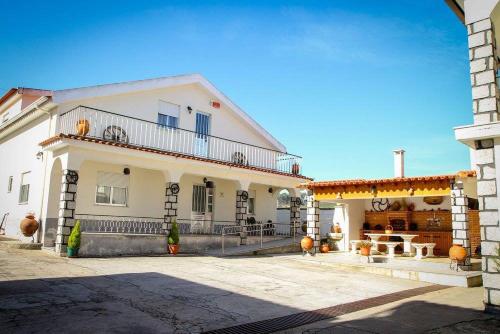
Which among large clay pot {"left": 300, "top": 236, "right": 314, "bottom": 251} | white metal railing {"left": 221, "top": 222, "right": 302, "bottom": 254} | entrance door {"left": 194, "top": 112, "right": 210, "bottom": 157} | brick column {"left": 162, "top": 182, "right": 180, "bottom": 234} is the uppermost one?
entrance door {"left": 194, "top": 112, "right": 210, "bottom": 157}

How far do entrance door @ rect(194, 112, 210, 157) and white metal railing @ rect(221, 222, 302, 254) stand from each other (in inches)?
154

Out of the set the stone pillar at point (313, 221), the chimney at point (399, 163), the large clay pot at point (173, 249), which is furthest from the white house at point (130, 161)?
the chimney at point (399, 163)

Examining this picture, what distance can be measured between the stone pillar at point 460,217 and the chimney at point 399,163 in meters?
4.78

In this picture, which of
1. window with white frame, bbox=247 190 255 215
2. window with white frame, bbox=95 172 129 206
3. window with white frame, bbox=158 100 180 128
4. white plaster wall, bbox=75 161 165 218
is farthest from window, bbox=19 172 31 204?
window with white frame, bbox=247 190 255 215

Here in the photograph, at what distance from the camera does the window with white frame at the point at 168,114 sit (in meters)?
17.3

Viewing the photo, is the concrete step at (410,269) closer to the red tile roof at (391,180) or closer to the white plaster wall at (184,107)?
the red tile roof at (391,180)

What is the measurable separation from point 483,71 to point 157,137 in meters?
12.8

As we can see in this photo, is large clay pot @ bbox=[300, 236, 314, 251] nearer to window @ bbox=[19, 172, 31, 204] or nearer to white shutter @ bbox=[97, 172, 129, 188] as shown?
white shutter @ bbox=[97, 172, 129, 188]

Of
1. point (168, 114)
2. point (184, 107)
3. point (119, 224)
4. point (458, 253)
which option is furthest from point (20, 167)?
point (458, 253)

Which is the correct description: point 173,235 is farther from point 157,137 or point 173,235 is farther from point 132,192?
point 157,137

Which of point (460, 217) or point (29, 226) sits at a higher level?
point (460, 217)

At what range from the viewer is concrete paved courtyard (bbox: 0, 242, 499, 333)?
534cm

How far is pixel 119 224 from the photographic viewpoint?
49.4 feet

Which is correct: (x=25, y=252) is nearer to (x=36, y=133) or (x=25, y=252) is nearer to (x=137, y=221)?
(x=137, y=221)
